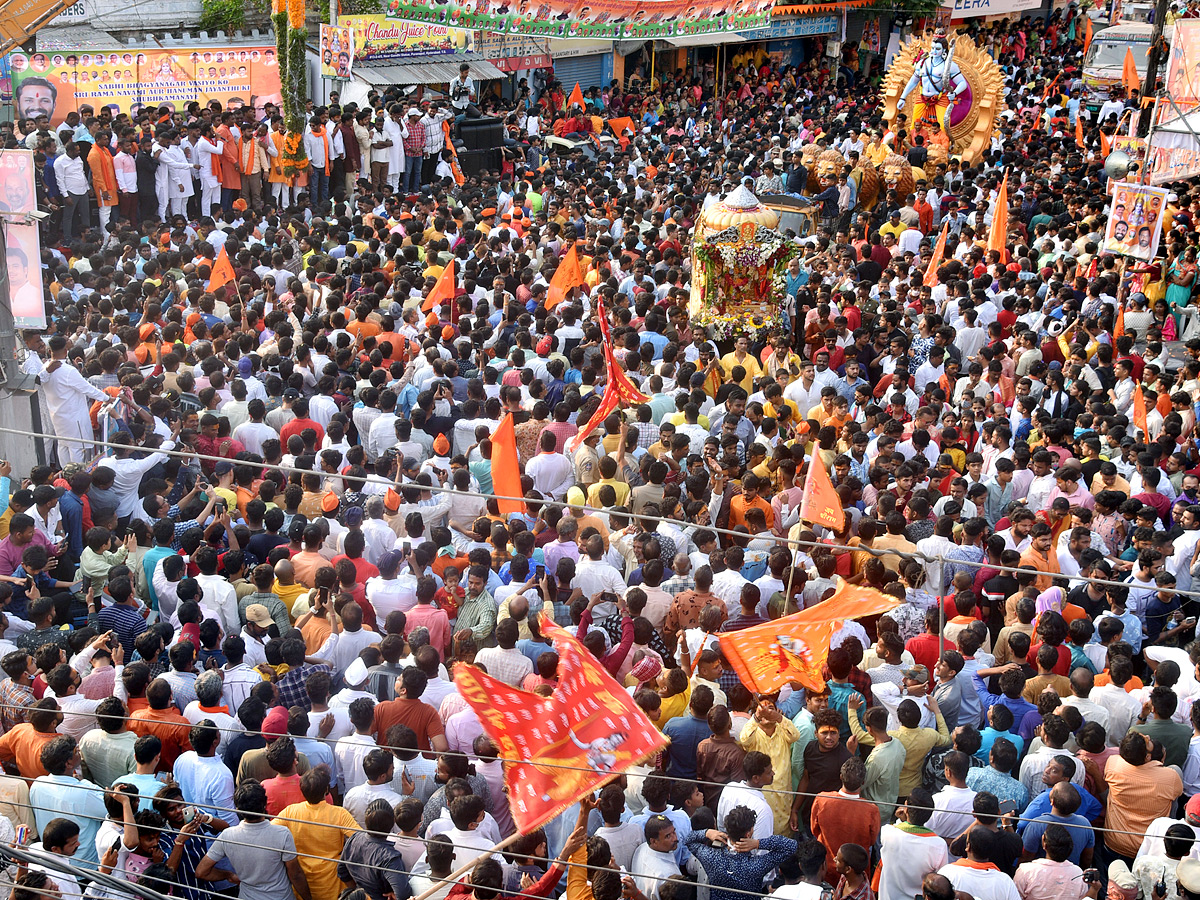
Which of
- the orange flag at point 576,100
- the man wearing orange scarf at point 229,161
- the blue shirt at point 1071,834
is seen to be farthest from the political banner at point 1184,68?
the orange flag at point 576,100

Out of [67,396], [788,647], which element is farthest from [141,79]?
[788,647]

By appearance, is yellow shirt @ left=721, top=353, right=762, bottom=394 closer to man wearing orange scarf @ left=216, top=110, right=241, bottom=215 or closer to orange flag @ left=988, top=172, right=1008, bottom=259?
orange flag @ left=988, top=172, right=1008, bottom=259

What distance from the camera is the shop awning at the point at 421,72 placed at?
20.7 m

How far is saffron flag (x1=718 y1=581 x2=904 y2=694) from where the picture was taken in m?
5.61

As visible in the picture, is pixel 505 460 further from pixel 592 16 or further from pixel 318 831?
pixel 592 16

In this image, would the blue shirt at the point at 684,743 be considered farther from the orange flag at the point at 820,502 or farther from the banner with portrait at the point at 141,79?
the banner with portrait at the point at 141,79

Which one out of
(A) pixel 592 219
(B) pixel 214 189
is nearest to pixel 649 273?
(A) pixel 592 219

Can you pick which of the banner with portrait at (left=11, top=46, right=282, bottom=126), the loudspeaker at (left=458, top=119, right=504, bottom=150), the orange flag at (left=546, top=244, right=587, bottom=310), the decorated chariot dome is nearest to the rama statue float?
the loudspeaker at (left=458, top=119, right=504, bottom=150)

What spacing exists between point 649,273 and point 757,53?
804 inches

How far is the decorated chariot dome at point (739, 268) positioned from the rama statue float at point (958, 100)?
27.5ft

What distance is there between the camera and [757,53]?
3128cm

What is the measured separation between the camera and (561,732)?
464 centimetres

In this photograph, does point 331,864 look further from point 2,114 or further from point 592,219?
point 2,114

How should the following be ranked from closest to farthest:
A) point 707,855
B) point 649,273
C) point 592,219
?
point 707,855 → point 649,273 → point 592,219
